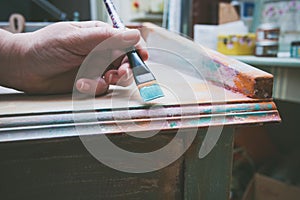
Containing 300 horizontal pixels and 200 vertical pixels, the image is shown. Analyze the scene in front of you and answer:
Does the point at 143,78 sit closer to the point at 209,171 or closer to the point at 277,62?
the point at 209,171

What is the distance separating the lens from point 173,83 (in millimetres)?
459

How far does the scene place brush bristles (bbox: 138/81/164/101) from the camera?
349mm

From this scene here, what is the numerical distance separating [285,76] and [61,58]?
0.67 meters

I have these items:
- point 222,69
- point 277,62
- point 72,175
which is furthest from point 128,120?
point 277,62

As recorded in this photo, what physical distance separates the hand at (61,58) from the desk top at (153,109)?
2 cm

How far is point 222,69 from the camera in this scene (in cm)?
46

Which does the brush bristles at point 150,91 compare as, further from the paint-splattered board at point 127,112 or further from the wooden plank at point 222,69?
the wooden plank at point 222,69

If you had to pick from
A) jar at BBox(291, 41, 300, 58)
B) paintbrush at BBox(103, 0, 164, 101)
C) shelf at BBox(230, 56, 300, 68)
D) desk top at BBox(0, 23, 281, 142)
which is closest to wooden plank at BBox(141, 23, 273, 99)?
desk top at BBox(0, 23, 281, 142)

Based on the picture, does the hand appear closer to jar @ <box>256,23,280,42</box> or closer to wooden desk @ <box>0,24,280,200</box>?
wooden desk @ <box>0,24,280,200</box>

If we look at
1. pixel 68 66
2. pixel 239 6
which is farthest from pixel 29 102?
pixel 239 6

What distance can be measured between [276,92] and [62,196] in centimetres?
71

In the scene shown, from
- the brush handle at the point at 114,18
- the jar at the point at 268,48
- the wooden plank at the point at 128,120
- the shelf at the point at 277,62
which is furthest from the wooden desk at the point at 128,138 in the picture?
the jar at the point at 268,48

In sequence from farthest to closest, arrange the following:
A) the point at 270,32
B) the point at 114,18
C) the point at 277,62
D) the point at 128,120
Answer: the point at 270,32 → the point at 277,62 → the point at 114,18 → the point at 128,120

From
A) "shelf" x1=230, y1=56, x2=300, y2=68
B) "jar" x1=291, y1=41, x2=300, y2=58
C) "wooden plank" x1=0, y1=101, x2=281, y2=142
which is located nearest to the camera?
"wooden plank" x1=0, y1=101, x2=281, y2=142
